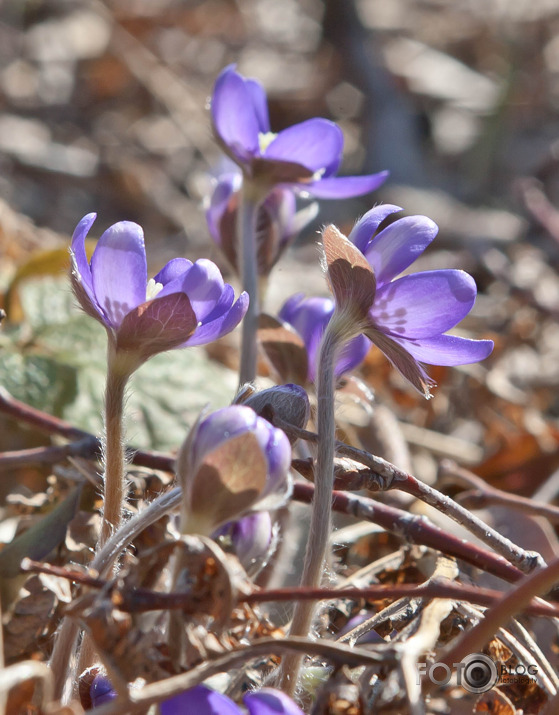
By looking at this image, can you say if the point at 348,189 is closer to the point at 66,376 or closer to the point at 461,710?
the point at 66,376

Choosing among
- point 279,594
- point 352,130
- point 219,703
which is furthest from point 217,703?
point 352,130

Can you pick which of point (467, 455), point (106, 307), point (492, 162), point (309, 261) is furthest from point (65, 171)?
point (106, 307)

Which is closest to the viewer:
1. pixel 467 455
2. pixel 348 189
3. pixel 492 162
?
pixel 348 189

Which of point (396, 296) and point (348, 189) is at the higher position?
point (396, 296)

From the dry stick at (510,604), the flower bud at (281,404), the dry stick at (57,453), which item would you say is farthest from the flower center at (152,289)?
the dry stick at (510,604)

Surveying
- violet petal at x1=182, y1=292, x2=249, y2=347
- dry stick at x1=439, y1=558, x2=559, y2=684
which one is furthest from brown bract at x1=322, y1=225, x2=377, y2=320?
dry stick at x1=439, y1=558, x2=559, y2=684

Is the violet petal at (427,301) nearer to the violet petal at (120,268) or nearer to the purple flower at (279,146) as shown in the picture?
the violet petal at (120,268)

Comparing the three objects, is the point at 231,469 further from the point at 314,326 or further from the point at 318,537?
the point at 314,326
